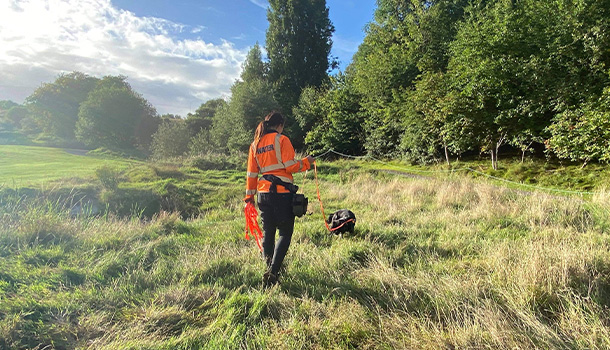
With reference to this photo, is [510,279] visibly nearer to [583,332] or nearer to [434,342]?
[583,332]

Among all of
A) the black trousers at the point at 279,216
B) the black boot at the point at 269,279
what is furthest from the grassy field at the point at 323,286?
the black trousers at the point at 279,216

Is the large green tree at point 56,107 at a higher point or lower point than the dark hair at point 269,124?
higher

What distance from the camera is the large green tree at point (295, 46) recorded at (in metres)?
29.3

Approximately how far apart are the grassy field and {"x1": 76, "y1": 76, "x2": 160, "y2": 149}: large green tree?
45.3 m

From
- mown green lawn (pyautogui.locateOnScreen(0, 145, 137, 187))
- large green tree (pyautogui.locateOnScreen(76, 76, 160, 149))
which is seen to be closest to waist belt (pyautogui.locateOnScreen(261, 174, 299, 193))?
mown green lawn (pyautogui.locateOnScreen(0, 145, 137, 187))

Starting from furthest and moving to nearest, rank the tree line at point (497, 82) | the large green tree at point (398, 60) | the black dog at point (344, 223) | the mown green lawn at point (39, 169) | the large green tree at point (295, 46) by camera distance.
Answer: the large green tree at point (295, 46) < the large green tree at point (398, 60) < the mown green lawn at point (39, 169) < the tree line at point (497, 82) < the black dog at point (344, 223)

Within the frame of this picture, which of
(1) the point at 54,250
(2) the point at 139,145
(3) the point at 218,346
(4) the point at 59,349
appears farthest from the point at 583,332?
(2) the point at 139,145

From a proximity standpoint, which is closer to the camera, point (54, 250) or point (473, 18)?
point (54, 250)

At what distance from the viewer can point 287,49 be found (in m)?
29.4

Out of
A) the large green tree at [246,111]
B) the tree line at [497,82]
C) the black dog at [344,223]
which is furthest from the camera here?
the large green tree at [246,111]

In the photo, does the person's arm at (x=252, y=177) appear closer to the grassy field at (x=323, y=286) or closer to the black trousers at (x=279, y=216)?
the black trousers at (x=279, y=216)

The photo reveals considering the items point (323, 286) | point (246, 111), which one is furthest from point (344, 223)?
point (246, 111)

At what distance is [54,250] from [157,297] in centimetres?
251

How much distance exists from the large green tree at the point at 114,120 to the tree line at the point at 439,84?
58.2ft
